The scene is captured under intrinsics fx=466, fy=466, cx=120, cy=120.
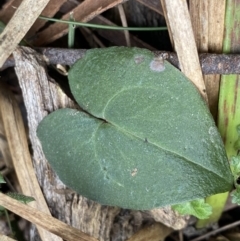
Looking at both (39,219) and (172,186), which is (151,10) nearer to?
(172,186)

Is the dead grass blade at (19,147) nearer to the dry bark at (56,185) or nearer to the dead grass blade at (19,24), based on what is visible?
the dry bark at (56,185)

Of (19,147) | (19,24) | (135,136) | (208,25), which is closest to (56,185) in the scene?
(19,147)

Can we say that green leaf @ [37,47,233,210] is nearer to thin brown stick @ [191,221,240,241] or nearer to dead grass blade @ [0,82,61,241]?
dead grass blade @ [0,82,61,241]

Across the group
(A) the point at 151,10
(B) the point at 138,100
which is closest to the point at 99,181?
(B) the point at 138,100

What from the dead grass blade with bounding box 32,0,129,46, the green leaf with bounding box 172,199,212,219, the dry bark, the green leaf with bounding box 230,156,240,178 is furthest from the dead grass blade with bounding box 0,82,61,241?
the green leaf with bounding box 230,156,240,178

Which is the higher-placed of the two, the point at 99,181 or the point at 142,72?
the point at 142,72

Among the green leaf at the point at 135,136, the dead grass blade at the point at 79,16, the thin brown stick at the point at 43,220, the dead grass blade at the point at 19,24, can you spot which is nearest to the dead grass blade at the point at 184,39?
the green leaf at the point at 135,136
